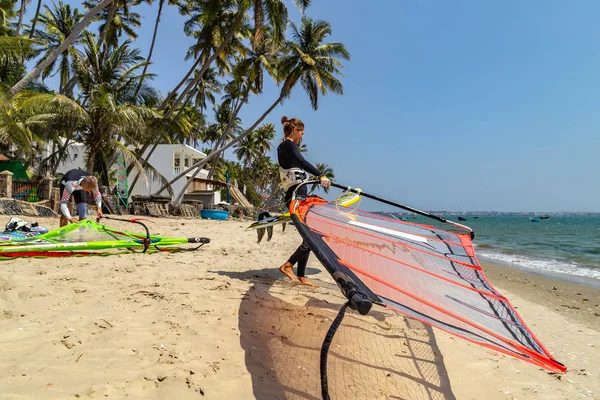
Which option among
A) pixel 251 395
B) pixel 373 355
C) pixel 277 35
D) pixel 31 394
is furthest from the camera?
pixel 277 35

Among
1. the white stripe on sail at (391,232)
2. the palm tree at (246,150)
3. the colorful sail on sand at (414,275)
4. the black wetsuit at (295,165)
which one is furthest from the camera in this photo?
the palm tree at (246,150)

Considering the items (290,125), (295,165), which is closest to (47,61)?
(290,125)

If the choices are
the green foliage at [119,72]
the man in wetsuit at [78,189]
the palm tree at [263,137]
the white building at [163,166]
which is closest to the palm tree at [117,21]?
the green foliage at [119,72]

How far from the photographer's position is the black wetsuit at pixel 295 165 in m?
4.07

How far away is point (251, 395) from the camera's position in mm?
1851

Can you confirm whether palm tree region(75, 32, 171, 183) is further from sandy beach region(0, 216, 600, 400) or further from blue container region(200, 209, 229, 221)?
sandy beach region(0, 216, 600, 400)

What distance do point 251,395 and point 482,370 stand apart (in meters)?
1.71

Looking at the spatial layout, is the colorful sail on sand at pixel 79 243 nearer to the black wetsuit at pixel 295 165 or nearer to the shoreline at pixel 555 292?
the black wetsuit at pixel 295 165

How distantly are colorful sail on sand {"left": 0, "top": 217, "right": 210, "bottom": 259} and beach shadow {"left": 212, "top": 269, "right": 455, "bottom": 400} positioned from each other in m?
2.63

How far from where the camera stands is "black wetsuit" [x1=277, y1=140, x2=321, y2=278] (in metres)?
4.07

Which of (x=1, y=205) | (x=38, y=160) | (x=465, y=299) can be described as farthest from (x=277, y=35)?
(x=465, y=299)

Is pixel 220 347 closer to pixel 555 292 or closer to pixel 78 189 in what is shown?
pixel 78 189

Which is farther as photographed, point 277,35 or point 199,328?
point 277,35

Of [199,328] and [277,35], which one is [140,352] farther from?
[277,35]
